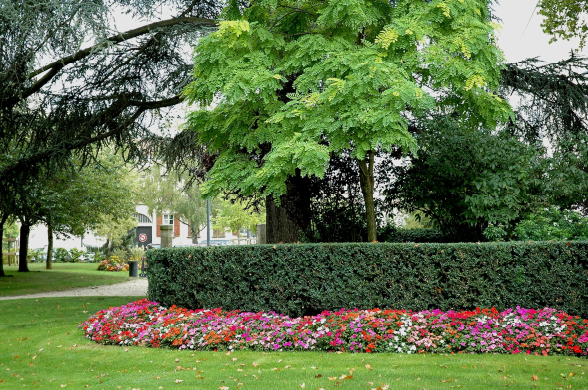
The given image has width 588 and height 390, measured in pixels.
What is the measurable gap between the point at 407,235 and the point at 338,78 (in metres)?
6.46

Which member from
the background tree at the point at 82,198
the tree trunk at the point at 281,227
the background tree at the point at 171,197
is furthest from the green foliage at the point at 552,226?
the background tree at the point at 171,197

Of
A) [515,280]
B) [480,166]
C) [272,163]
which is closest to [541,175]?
[480,166]

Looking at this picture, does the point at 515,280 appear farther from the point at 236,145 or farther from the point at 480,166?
the point at 236,145

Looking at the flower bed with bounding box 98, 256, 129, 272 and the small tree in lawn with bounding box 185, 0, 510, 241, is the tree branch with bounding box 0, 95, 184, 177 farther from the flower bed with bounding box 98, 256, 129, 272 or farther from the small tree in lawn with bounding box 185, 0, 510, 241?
the flower bed with bounding box 98, 256, 129, 272

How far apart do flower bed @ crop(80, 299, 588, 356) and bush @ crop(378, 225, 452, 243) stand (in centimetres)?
485

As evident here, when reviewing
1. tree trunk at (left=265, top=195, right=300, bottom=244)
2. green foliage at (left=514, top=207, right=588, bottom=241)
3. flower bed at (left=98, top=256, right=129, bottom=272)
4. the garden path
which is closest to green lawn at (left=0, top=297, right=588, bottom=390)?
green foliage at (left=514, top=207, right=588, bottom=241)

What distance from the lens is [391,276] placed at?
7.89 metres

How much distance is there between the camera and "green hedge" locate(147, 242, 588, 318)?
7.50 meters

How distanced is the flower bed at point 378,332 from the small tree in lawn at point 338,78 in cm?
205

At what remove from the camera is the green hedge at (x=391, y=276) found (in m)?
A: 7.50

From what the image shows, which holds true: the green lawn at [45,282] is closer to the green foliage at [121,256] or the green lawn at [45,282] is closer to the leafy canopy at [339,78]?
the green foliage at [121,256]

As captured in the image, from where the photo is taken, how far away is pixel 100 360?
670 cm

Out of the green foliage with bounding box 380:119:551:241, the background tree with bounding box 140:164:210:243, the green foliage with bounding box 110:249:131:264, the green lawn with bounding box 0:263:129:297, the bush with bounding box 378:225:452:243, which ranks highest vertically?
the background tree with bounding box 140:164:210:243

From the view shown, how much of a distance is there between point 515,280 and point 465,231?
3.31 metres
